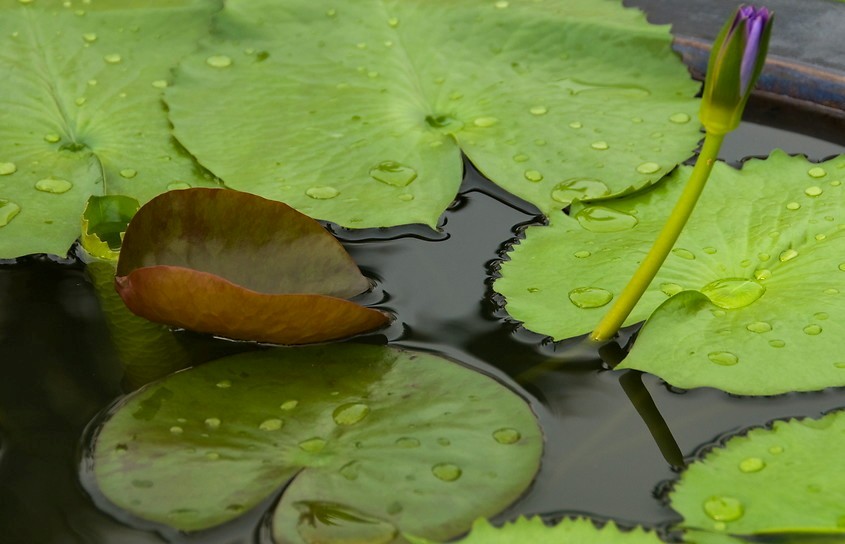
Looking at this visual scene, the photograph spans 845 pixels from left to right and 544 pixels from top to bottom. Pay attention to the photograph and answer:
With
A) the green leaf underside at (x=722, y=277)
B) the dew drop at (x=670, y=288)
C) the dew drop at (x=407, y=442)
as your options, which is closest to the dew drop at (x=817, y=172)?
the green leaf underside at (x=722, y=277)

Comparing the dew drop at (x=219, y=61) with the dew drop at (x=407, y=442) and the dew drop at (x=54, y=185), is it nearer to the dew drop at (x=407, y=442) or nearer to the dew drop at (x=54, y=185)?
the dew drop at (x=54, y=185)

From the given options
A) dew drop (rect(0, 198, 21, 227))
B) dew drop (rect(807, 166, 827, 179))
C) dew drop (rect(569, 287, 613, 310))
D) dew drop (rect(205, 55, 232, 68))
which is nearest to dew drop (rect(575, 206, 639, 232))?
dew drop (rect(569, 287, 613, 310))

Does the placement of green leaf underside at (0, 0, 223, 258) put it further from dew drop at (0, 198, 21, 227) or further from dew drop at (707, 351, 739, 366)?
dew drop at (707, 351, 739, 366)

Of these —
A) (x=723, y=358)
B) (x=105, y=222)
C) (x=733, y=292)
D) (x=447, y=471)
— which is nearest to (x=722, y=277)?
(x=733, y=292)

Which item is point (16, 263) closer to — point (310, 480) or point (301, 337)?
point (301, 337)

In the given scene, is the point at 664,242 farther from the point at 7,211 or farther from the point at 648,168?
the point at 7,211
